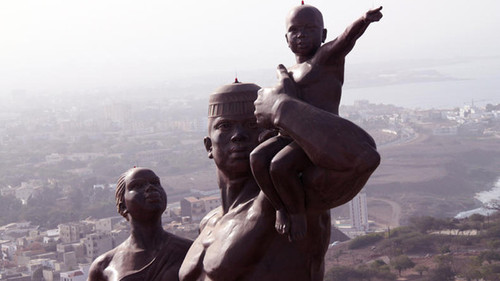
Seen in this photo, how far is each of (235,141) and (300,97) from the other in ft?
1.67

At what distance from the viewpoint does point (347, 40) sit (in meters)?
3.44

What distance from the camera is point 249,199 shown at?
400 cm

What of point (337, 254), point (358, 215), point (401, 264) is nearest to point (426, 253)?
point (401, 264)

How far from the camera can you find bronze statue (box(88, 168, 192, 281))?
437 cm

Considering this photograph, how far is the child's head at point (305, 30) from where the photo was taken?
11.9 ft

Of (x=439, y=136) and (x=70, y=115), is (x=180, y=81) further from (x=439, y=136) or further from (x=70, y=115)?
(x=439, y=136)

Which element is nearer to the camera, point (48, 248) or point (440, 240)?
point (440, 240)

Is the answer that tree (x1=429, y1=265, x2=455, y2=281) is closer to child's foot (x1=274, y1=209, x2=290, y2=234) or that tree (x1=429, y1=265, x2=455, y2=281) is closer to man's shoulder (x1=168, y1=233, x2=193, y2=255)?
man's shoulder (x1=168, y1=233, x2=193, y2=255)

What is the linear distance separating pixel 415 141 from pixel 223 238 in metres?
75.8

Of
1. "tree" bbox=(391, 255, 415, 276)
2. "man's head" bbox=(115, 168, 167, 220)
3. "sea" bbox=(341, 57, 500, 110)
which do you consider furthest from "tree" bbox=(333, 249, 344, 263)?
"sea" bbox=(341, 57, 500, 110)

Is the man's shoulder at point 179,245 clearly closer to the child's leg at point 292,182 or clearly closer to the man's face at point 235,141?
the man's face at point 235,141

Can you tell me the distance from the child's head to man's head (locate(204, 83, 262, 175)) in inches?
17.3

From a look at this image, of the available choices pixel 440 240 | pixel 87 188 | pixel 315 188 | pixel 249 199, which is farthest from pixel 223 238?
pixel 87 188

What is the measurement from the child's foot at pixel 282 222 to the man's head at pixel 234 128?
51cm
